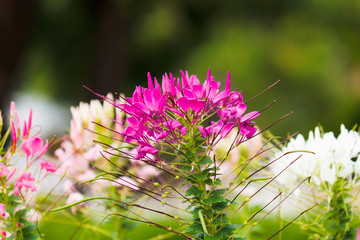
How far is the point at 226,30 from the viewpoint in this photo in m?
12.2

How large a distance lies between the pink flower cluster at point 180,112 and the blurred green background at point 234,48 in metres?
10.1

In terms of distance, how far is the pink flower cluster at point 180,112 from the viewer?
0.97 meters

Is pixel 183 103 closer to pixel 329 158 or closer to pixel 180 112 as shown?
pixel 180 112

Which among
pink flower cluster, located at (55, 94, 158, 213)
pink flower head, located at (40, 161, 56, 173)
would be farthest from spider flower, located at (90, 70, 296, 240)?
pink flower cluster, located at (55, 94, 158, 213)

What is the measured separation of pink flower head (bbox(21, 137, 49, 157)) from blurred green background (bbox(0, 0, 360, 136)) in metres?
9.86

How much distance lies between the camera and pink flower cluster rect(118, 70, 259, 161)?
0.97 metres

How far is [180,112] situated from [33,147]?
0.40 m

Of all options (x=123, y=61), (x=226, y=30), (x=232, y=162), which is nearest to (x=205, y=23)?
(x=226, y=30)

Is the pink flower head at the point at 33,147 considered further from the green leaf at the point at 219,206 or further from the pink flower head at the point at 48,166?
the green leaf at the point at 219,206

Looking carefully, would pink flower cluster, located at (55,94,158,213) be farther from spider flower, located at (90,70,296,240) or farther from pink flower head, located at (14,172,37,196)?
spider flower, located at (90,70,296,240)

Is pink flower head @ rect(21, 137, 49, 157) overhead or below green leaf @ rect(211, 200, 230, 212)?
overhead

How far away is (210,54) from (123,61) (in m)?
2.16

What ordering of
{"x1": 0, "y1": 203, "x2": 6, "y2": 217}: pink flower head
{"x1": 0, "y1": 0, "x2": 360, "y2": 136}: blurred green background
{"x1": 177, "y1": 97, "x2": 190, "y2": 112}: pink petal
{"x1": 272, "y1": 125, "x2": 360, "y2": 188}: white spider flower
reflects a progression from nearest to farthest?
1. {"x1": 177, "y1": 97, "x2": 190, "y2": 112}: pink petal
2. {"x1": 0, "y1": 203, "x2": 6, "y2": 217}: pink flower head
3. {"x1": 272, "y1": 125, "x2": 360, "y2": 188}: white spider flower
4. {"x1": 0, "y1": 0, "x2": 360, "y2": 136}: blurred green background

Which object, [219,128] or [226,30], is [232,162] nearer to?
[219,128]
